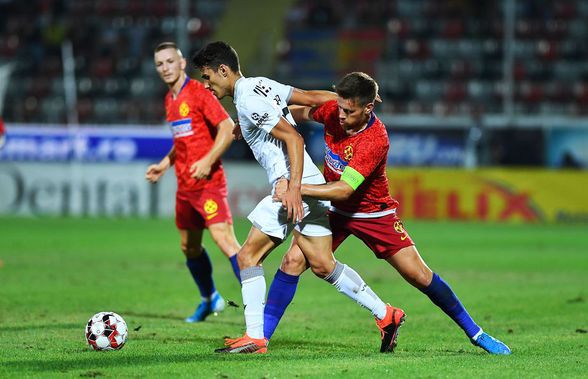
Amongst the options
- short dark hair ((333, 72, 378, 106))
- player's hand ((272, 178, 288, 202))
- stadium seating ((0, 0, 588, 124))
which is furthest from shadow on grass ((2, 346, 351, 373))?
stadium seating ((0, 0, 588, 124))

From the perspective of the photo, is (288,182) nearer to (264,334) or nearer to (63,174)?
(264,334)

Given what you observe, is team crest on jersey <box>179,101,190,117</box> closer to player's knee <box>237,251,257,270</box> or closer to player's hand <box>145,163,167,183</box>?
player's hand <box>145,163,167,183</box>

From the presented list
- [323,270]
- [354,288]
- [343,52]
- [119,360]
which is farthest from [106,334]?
[343,52]

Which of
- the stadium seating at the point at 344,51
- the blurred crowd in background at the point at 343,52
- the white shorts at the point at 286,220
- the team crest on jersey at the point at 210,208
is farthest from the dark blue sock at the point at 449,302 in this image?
the stadium seating at the point at 344,51

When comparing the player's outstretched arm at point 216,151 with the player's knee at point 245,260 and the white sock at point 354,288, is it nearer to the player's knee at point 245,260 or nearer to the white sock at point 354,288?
the player's knee at point 245,260

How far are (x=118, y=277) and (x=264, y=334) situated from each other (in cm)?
634

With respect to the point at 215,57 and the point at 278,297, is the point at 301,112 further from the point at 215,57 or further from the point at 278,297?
the point at 278,297

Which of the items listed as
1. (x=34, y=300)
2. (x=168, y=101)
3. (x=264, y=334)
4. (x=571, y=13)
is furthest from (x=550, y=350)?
(x=571, y=13)

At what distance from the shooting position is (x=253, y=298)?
287 inches

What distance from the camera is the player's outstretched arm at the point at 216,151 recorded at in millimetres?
8586

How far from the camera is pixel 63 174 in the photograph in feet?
84.3

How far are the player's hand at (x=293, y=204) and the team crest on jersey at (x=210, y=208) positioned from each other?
2604mm

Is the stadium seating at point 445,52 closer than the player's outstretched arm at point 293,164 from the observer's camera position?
No

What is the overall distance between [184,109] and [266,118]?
2.61 metres
